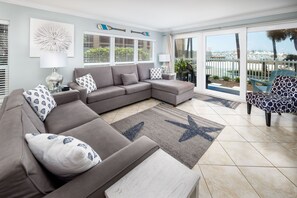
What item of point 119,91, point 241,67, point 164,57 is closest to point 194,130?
point 119,91

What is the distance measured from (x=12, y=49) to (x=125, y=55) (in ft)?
9.23

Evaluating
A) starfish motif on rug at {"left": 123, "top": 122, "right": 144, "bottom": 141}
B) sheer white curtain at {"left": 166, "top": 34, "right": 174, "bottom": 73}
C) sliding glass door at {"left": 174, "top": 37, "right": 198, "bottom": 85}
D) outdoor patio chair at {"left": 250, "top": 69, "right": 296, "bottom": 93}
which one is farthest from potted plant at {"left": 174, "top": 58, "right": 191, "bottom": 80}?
starfish motif on rug at {"left": 123, "top": 122, "right": 144, "bottom": 141}

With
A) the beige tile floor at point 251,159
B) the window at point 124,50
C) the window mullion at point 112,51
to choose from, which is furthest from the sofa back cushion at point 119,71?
the beige tile floor at point 251,159

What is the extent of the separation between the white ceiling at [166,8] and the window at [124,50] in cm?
66

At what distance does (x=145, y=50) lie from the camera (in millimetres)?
5781

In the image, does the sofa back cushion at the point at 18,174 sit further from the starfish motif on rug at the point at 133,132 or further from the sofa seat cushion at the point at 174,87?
the sofa seat cushion at the point at 174,87

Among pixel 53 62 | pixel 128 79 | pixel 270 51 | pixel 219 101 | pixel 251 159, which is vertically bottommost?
pixel 251 159

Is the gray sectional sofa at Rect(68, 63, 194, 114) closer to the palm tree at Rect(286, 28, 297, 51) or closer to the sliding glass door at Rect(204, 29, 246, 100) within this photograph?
the sliding glass door at Rect(204, 29, 246, 100)

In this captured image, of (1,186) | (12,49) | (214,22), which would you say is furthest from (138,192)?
(214,22)

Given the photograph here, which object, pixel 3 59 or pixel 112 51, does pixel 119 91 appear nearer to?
pixel 112 51

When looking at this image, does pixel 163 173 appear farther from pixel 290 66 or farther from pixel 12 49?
pixel 290 66

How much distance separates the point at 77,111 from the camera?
2.32 metres

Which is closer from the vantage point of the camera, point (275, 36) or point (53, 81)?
point (53, 81)

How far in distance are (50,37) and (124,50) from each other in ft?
6.90
